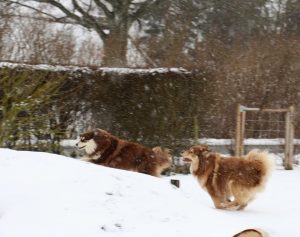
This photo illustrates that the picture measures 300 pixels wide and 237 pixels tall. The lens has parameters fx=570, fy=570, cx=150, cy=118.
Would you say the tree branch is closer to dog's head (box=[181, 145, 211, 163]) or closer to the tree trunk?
the tree trunk

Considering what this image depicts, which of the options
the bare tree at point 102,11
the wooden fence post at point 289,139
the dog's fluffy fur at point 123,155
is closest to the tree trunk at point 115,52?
the bare tree at point 102,11

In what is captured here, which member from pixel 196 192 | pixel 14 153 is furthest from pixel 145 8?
pixel 14 153

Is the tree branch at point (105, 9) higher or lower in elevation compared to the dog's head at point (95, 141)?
higher

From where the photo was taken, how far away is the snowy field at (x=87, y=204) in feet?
17.7

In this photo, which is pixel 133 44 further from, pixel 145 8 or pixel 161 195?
pixel 161 195

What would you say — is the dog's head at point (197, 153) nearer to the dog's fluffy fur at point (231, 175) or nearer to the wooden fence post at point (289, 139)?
the dog's fluffy fur at point (231, 175)

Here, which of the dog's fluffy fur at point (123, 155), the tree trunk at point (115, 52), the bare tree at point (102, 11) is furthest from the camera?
the bare tree at point (102, 11)

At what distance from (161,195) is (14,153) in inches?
71.3

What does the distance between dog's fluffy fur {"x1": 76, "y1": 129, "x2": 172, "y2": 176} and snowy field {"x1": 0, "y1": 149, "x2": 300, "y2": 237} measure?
3.14 metres

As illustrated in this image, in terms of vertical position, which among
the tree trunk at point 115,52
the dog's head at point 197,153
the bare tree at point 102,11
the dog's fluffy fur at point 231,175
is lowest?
the dog's fluffy fur at point 231,175

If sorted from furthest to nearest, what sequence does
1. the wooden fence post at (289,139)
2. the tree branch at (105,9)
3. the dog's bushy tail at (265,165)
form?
the tree branch at (105,9), the wooden fence post at (289,139), the dog's bushy tail at (265,165)

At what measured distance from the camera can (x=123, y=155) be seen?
1003cm

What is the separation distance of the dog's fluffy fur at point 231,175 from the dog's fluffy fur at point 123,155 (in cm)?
74

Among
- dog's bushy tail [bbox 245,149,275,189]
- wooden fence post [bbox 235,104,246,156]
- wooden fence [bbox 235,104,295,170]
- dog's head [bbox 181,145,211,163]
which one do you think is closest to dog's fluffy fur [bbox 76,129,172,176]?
dog's head [bbox 181,145,211,163]
